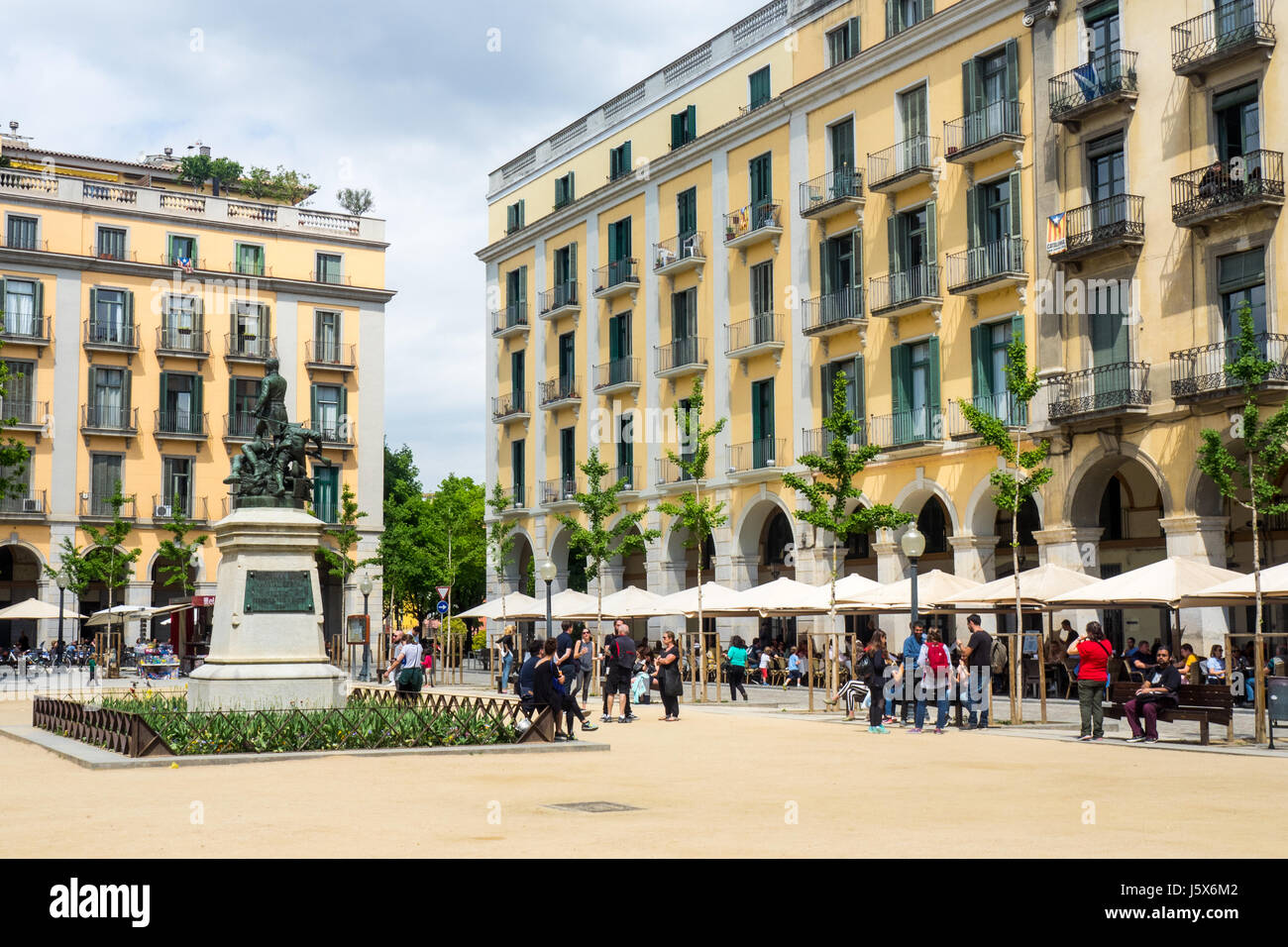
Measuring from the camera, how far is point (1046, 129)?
1388 inches

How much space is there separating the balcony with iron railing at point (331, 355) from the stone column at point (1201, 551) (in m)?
42.1

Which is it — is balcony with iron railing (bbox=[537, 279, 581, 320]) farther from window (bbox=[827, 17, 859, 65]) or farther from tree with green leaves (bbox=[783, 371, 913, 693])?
tree with green leaves (bbox=[783, 371, 913, 693])

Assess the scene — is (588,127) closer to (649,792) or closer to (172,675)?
(172,675)

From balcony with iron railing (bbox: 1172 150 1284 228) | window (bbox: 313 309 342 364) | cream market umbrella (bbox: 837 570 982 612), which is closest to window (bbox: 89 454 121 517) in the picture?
window (bbox: 313 309 342 364)

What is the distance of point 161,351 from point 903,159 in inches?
1352

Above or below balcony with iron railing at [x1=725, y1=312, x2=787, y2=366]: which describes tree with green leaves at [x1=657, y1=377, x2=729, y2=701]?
below

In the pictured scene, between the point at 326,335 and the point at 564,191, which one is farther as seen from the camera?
the point at 326,335

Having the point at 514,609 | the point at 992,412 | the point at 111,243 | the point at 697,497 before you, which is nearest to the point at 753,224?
the point at 697,497

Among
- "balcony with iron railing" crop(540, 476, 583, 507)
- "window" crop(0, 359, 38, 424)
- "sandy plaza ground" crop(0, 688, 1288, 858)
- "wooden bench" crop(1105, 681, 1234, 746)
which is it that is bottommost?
"sandy plaza ground" crop(0, 688, 1288, 858)

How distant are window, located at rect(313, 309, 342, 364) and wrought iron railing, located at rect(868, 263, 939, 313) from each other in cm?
3185

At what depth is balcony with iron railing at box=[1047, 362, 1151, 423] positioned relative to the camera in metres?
32.2

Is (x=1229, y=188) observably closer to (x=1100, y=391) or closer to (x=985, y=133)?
(x=1100, y=391)

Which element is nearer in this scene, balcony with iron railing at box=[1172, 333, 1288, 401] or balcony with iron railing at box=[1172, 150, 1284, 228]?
balcony with iron railing at box=[1172, 333, 1288, 401]

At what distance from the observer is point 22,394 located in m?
58.5
